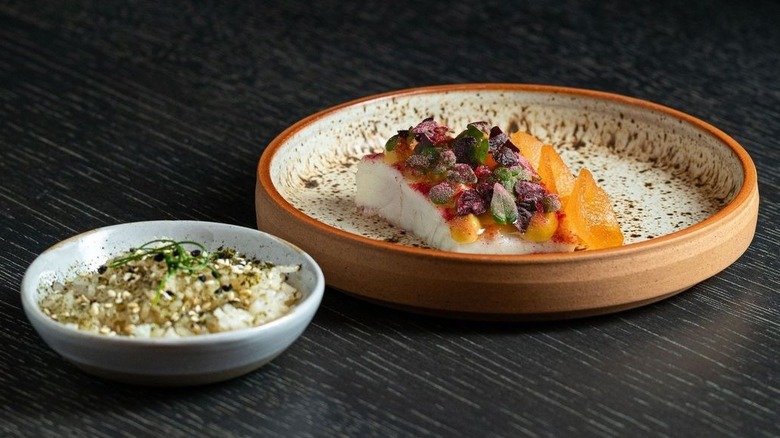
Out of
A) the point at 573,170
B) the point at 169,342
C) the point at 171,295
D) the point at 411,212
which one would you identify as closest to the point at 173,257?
the point at 171,295

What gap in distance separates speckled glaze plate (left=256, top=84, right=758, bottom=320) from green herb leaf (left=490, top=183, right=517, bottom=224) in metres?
0.18

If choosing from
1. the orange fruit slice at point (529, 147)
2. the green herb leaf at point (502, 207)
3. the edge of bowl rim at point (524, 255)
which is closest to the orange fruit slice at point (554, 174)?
the orange fruit slice at point (529, 147)

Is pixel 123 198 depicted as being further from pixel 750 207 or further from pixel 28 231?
pixel 750 207

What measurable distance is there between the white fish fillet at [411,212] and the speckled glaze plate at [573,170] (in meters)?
0.04

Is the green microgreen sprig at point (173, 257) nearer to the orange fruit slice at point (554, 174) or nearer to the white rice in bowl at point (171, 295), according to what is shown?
the white rice in bowl at point (171, 295)

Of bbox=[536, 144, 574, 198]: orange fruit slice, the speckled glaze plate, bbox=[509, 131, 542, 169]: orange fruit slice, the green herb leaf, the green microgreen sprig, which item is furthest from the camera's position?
bbox=[509, 131, 542, 169]: orange fruit slice

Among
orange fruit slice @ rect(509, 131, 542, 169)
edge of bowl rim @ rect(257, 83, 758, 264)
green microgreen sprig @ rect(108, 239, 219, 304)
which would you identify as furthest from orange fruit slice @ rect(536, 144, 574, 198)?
green microgreen sprig @ rect(108, 239, 219, 304)

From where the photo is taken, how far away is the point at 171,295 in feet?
7.41

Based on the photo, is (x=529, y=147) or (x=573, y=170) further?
(x=573, y=170)

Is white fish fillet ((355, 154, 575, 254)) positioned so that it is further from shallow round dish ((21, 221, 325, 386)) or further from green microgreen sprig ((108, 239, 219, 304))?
green microgreen sprig ((108, 239, 219, 304))

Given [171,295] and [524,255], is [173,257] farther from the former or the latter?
[524,255]

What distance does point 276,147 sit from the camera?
3018 millimetres

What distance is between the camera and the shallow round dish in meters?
2.12

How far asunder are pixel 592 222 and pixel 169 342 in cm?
99
